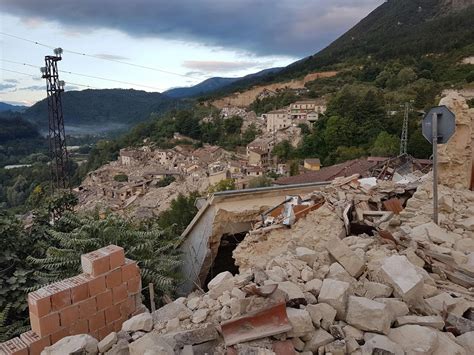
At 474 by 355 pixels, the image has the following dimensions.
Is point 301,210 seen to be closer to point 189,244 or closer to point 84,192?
point 189,244

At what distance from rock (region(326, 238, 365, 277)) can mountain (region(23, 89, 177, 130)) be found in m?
118

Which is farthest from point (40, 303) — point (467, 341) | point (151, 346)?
point (467, 341)

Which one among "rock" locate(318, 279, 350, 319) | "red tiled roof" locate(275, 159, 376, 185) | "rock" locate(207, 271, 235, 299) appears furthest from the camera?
"red tiled roof" locate(275, 159, 376, 185)

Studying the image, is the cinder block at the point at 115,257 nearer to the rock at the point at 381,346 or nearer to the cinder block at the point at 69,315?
the cinder block at the point at 69,315

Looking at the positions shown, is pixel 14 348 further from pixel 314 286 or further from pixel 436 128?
pixel 436 128

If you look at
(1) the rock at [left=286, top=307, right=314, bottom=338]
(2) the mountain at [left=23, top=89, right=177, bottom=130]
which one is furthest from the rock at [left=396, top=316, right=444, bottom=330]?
(2) the mountain at [left=23, top=89, right=177, bottom=130]

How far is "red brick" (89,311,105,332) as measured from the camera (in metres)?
2.89

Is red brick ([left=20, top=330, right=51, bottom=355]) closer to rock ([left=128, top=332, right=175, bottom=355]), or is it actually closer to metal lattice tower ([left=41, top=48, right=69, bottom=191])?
rock ([left=128, top=332, right=175, bottom=355])

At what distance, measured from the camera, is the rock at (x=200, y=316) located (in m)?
2.24

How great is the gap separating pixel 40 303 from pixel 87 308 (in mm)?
399

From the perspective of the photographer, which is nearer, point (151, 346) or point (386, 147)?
point (151, 346)

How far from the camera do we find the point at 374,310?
2.13 m

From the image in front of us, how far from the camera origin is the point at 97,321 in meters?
2.95

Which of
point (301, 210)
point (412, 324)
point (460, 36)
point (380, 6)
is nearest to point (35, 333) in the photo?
point (412, 324)
